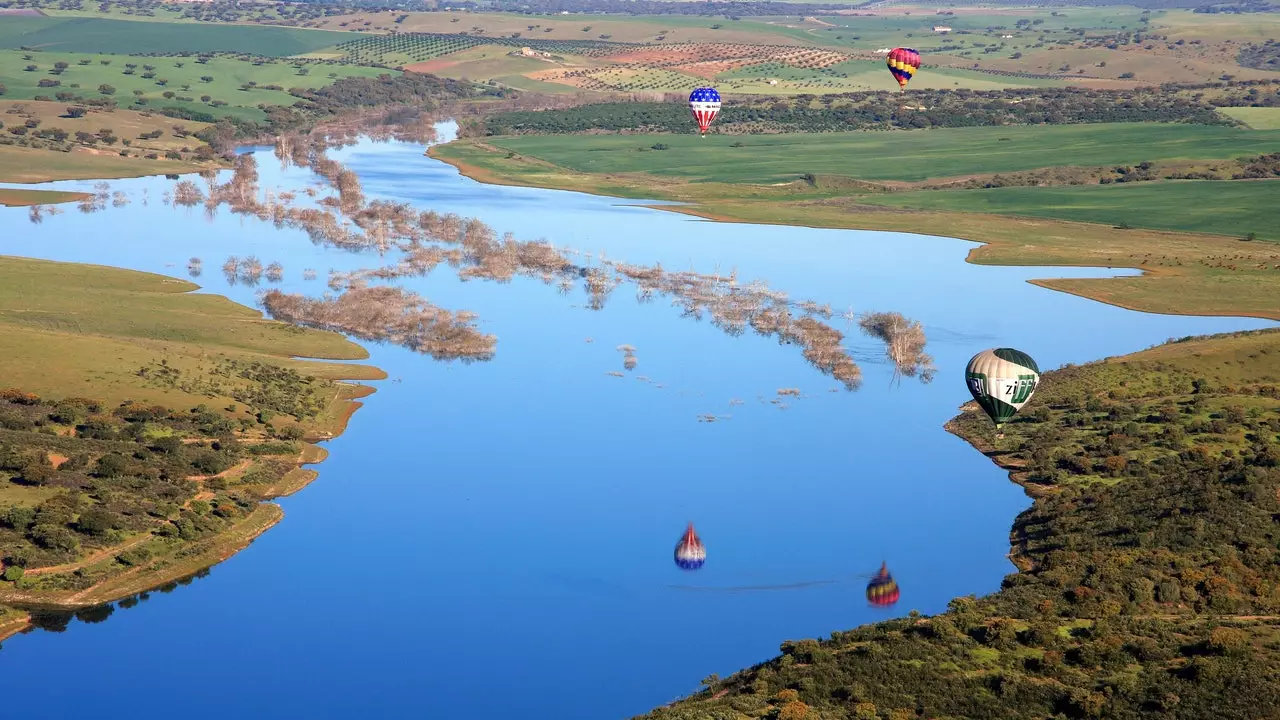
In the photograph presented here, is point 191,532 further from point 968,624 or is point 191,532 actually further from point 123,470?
point 968,624

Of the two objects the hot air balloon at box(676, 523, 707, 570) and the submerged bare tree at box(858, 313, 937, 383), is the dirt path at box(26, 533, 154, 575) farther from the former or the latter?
the submerged bare tree at box(858, 313, 937, 383)

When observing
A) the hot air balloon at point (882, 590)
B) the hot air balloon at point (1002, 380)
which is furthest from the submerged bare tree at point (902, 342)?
the hot air balloon at point (882, 590)

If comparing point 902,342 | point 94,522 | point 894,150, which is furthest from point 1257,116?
point 94,522

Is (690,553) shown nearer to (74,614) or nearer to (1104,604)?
(1104,604)

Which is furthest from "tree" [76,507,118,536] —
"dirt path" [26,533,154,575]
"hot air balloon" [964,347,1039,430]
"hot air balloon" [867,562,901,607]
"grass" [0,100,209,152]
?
"grass" [0,100,209,152]

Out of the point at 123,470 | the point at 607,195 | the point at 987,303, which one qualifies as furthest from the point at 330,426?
the point at 607,195

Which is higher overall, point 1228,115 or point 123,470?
point 1228,115

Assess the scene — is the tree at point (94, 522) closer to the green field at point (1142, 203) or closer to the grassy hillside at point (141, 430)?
the grassy hillside at point (141, 430)
